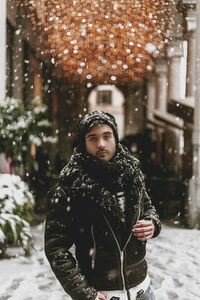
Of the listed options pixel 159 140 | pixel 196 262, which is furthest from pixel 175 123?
pixel 196 262

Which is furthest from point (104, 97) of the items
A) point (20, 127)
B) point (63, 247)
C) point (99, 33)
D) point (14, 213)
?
point (63, 247)

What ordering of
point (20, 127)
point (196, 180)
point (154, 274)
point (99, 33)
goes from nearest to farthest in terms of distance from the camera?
point (99, 33) < point (154, 274) < point (20, 127) < point (196, 180)

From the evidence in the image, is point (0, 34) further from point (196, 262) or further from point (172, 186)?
point (172, 186)

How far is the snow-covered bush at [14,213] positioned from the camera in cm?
485

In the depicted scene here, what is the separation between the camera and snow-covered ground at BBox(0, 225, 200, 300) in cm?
404

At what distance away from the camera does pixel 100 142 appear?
1611 millimetres

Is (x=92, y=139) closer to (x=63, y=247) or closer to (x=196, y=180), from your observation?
(x=63, y=247)

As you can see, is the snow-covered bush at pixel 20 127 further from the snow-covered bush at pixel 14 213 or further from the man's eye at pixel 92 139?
the man's eye at pixel 92 139

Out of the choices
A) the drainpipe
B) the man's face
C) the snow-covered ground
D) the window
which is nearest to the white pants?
the man's face

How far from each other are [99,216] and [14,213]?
154 inches

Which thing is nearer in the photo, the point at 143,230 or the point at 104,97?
the point at 143,230

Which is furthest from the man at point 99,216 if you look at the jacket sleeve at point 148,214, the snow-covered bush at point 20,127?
the snow-covered bush at point 20,127

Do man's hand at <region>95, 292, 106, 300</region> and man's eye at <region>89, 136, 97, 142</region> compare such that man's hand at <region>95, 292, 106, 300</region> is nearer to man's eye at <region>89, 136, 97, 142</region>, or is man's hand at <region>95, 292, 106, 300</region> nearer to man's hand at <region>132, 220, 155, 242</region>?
man's hand at <region>132, 220, 155, 242</region>

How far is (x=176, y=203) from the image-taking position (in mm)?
10133
